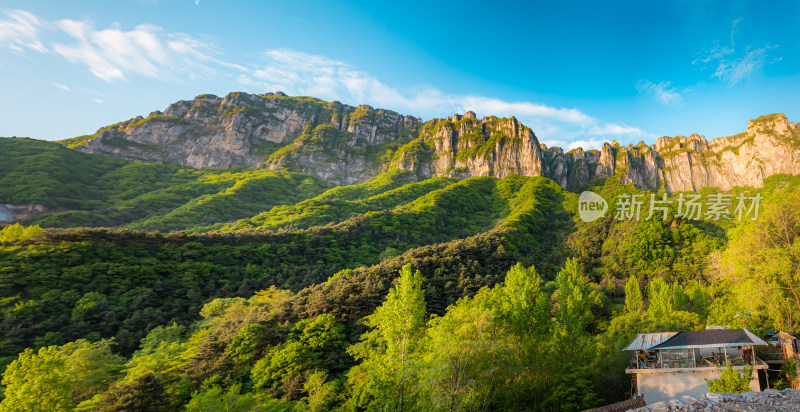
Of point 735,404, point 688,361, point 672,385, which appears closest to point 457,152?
point 688,361

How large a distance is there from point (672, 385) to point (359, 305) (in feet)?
70.6

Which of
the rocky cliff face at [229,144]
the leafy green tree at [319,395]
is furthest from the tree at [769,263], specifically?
the rocky cliff face at [229,144]

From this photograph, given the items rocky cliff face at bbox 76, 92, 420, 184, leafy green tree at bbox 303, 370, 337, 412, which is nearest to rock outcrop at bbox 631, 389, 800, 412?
leafy green tree at bbox 303, 370, 337, 412

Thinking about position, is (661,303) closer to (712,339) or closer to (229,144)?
(712,339)

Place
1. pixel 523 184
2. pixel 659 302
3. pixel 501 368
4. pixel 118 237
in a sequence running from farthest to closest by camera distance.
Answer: pixel 523 184 < pixel 118 237 < pixel 659 302 < pixel 501 368

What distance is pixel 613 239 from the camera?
237ft

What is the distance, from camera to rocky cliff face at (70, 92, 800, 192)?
5364 inches

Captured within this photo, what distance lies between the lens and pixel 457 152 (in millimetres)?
169375

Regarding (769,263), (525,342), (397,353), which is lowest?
(525,342)

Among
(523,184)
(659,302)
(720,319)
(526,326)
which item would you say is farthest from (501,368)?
(523,184)

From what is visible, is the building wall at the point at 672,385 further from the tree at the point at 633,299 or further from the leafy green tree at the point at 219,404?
the tree at the point at 633,299

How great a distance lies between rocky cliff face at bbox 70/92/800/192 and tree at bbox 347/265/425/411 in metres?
138

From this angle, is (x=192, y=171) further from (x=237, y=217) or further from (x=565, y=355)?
(x=565, y=355)

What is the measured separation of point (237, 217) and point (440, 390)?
95206 millimetres
